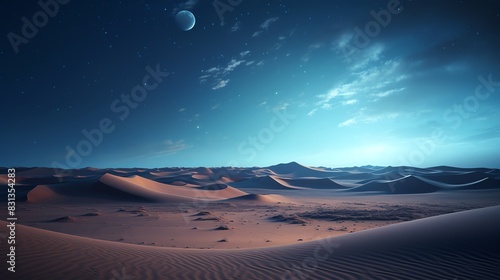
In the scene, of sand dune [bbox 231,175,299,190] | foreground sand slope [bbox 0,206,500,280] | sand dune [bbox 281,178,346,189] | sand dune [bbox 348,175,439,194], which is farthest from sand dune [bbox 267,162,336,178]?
foreground sand slope [bbox 0,206,500,280]

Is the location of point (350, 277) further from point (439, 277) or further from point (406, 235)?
point (406, 235)

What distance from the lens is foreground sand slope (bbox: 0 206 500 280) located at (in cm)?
495

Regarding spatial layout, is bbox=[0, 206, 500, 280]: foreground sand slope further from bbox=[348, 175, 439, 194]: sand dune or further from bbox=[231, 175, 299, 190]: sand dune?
bbox=[231, 175, 299, 190]: sand dune

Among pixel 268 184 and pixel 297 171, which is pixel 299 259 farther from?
pixel 297 171

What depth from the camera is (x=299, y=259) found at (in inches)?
245

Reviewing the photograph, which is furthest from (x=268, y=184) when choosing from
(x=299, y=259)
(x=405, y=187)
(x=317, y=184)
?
(x=299, y=259)

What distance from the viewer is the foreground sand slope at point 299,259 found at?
4.95m

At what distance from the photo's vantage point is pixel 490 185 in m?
39.5

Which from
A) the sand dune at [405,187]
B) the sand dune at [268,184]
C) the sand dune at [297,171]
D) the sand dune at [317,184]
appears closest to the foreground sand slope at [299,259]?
the sand dune at [405,187]

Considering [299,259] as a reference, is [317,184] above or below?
below

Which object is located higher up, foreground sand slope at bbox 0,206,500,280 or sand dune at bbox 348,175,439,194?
foreground sand slope at bbox 0,206,500,280

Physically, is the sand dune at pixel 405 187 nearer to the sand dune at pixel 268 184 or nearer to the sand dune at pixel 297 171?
the sand dune at pixel 268 184

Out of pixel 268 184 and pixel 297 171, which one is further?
pixel 297 171

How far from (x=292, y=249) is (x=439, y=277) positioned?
3615 mm
